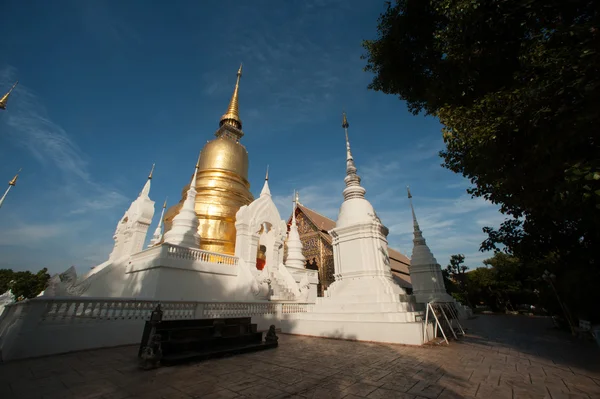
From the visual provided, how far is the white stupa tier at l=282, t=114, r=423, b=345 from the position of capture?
6949 millimetres

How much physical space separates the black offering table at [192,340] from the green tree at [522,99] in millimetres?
6083

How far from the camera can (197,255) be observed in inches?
Answer: 445

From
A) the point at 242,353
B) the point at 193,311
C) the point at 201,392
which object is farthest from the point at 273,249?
the point at 201,392

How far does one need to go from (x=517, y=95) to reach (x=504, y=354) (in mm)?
5067

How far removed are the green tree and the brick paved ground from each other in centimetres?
243

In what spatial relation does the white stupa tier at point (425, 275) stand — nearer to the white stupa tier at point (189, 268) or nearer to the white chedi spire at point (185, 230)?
the white stupa tier at point (189, 268)

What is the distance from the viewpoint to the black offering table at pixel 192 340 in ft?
14.7

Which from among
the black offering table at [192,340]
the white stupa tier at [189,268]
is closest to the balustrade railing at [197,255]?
the white stupa tier at [189,268]

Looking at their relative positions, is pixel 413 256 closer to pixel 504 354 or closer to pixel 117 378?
pixel 504 354

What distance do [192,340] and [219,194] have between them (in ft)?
44.1

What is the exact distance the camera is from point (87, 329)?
6.05 meters

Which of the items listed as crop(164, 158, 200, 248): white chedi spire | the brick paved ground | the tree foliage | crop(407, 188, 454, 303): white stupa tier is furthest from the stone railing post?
the tree foliage

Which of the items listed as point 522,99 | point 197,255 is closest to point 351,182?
point 522,99

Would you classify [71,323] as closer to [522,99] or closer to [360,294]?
[360,294]
